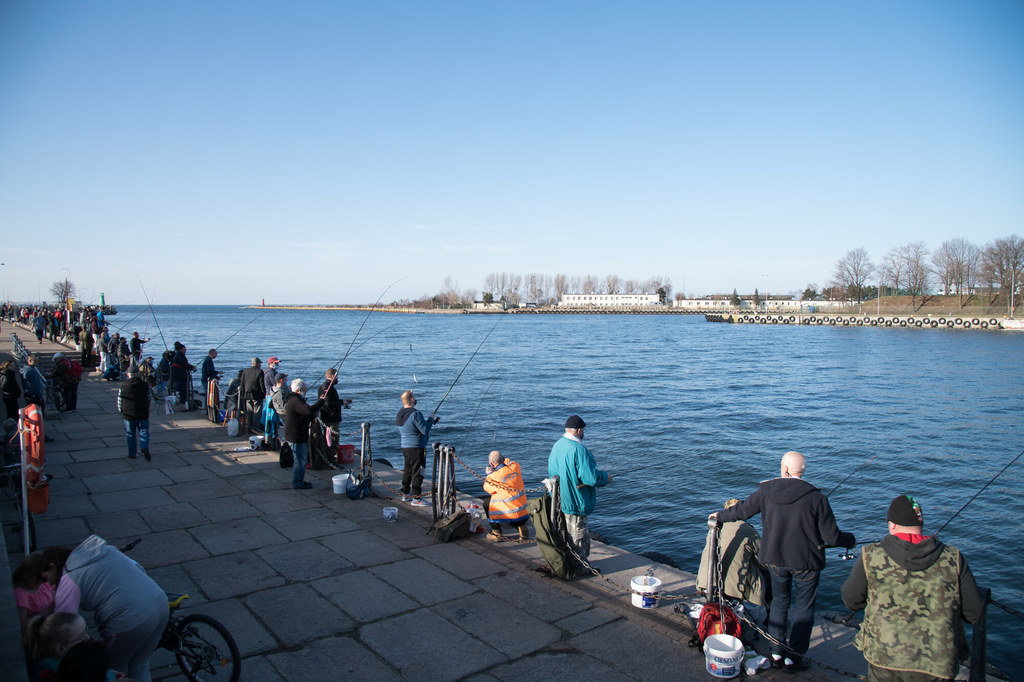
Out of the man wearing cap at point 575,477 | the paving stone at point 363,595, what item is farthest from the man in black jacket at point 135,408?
the man wearing cap at point 575,477

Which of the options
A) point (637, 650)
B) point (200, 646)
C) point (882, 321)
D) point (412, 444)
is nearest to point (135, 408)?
point (412, 444)

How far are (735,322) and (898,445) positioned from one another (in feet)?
390

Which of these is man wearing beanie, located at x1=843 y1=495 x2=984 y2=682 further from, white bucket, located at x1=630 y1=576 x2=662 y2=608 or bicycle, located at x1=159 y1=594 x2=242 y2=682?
bicycle, located at x1=159 y1=594 x2=242 y2=682

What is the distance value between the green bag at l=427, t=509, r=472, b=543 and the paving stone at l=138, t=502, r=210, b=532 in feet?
10.8

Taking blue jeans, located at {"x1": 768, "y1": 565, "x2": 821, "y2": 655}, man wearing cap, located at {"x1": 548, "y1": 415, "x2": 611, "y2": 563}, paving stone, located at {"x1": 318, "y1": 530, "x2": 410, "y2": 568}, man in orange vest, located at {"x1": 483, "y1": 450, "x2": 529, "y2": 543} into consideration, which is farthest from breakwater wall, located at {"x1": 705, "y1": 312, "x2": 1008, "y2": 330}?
paving stone, located at {"x1": 318, "y1": 530, "x2": 410, "y2": 568}

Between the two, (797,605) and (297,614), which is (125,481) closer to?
(297,614)

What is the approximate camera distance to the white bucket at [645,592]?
6023 mm

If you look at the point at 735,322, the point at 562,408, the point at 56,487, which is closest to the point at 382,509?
the point at 56,487

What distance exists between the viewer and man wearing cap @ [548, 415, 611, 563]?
676 cm

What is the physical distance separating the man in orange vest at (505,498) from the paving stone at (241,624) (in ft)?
10.3

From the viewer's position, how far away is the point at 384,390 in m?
33.8

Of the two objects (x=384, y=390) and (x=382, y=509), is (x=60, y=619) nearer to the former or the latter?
(x=382, y=509)

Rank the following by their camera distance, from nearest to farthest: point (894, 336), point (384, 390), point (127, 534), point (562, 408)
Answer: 1. point (127, 534)
2. point (562, 408)
3. point (384, 390)
4. point (894, 336)

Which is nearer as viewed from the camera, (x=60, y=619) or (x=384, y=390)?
(x=60, y=619)
